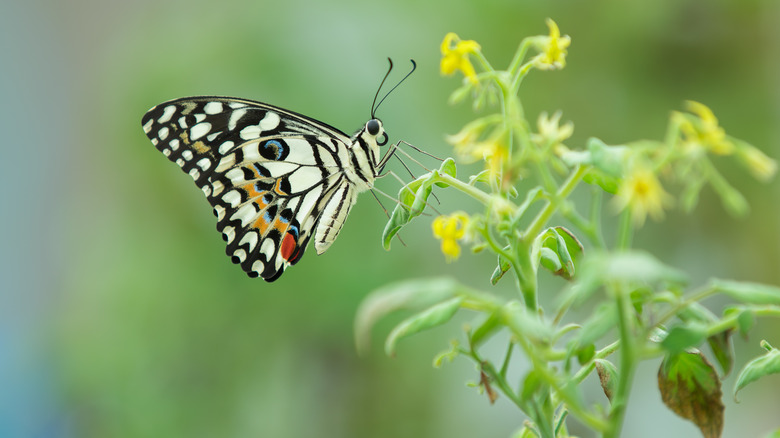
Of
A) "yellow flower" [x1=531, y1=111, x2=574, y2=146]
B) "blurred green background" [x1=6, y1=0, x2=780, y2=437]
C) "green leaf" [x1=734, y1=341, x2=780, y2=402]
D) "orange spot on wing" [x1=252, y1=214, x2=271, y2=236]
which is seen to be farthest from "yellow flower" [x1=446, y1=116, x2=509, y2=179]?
"blurred green background" [x1=6, y1=0, x2=780, y2=437]

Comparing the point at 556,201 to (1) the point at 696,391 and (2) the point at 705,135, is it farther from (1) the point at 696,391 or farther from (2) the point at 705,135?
(1) the point at 696,391

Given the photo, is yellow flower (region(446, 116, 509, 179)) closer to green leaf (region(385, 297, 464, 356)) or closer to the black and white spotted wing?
green leaf (region(385, 297, 464, 356))

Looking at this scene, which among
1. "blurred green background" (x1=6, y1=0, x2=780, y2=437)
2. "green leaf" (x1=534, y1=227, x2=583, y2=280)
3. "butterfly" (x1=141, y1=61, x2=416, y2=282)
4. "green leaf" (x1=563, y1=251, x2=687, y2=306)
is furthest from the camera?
"blurred green background" (x1=6, y1=0, x2=780, y2=437)

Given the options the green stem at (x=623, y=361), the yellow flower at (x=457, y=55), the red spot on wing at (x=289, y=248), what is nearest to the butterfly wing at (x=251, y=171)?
the red spot on wing at (x=289, y=248)

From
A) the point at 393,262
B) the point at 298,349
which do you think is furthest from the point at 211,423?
the point at 393,262

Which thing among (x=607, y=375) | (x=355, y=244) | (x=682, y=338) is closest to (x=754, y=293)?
(x=682, y=338)

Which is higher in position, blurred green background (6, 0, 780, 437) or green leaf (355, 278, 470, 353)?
blurred green background (6, 0, 780, 437)
